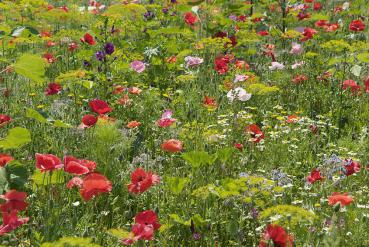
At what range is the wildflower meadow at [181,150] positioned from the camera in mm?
2172

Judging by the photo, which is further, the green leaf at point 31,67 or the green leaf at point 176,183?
the green leaf at point 176,183

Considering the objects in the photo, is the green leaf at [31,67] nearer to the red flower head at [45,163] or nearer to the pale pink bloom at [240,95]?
the red flower head at [45,163]

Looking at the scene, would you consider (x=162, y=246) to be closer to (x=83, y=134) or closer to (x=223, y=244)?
(x=223, y=244)

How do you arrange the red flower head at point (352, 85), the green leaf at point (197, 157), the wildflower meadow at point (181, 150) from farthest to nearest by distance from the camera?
the red flower head at point (352, 85)
the green leaf at point (197, 157)
the wildflower meadow at point (181, 150)

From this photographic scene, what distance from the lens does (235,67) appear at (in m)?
4.36

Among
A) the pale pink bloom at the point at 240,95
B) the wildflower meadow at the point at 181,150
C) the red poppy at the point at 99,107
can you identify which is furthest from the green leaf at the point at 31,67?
the pale pink bloom at the point at 240,95

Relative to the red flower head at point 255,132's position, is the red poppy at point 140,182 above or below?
above

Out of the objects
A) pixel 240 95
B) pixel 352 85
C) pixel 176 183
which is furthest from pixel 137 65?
pixel 176 183

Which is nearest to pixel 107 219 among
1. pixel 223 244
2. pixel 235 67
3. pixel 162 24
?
pixel 223 244

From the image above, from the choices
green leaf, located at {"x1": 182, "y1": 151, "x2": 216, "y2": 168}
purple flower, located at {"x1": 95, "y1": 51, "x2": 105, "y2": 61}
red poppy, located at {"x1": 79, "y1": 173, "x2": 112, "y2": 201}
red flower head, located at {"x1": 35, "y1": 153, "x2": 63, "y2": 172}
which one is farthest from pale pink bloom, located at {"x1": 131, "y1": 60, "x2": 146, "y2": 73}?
red flower head, located at {"x1": 35, "y1": 153, "x2": 63, "y2": 172}

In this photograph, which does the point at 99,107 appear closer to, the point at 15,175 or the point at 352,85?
the point at 15,175

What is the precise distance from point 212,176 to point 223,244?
45 cm

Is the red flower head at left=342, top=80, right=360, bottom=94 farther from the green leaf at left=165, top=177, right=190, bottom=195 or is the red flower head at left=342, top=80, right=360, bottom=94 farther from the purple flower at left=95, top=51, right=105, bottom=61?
the green leaf at left=165, top=177, right=190, bottom=195

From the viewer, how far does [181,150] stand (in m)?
3.36
